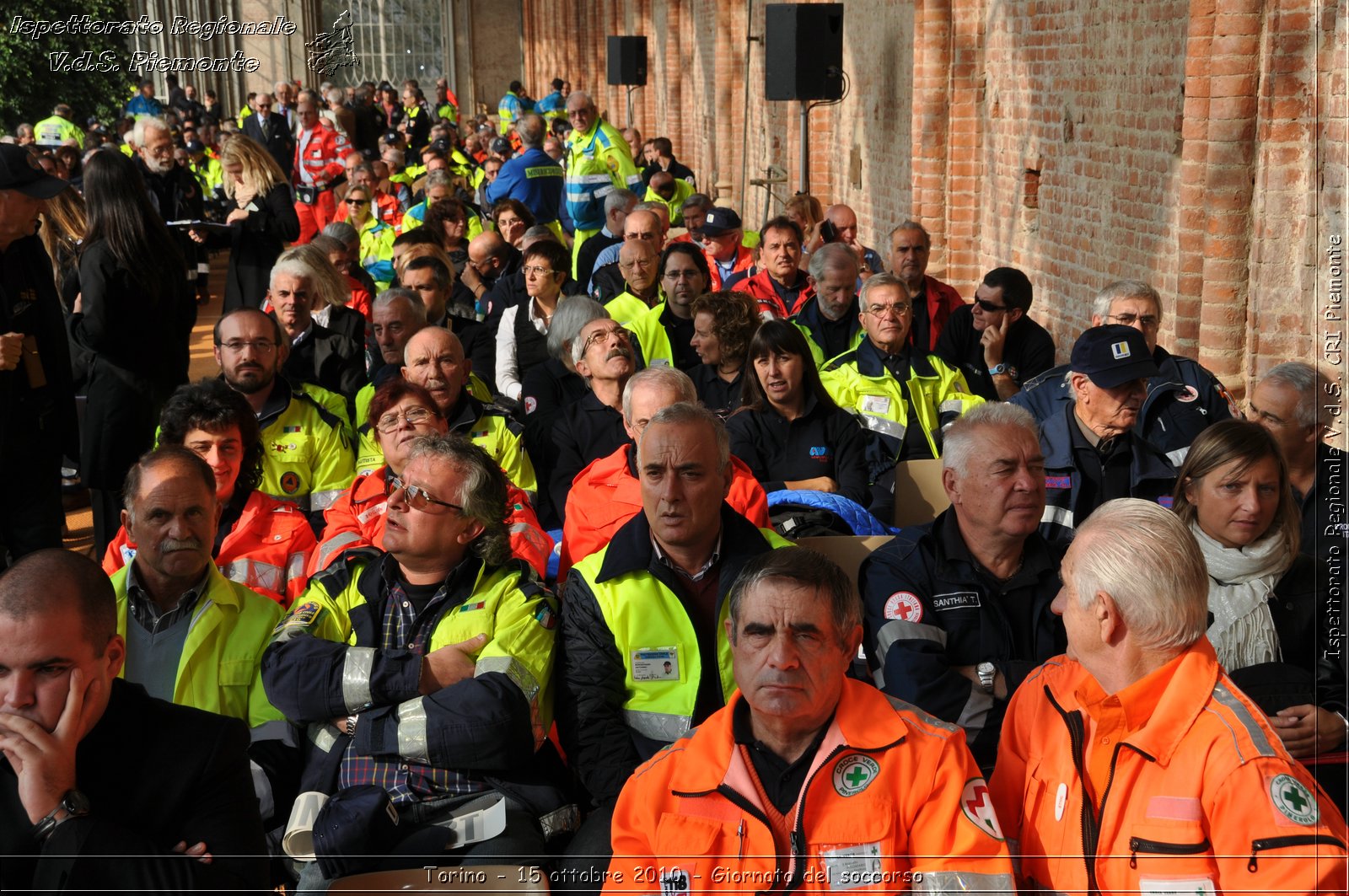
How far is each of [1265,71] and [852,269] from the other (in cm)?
223

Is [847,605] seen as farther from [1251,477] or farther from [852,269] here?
[852,269]

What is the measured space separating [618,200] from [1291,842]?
862 cm

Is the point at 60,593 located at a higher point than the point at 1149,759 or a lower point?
higher

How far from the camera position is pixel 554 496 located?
218 inches

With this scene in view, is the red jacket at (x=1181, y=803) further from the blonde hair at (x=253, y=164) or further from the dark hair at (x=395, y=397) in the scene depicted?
the blonde hair at (x=253, y=164)

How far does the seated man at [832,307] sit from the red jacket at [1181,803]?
446 cm

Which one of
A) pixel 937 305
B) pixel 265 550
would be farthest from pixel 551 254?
pixel 265 550

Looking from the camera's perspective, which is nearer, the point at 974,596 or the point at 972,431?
the point at 974,596

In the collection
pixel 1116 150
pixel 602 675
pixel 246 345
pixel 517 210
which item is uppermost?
pixel 1116 150

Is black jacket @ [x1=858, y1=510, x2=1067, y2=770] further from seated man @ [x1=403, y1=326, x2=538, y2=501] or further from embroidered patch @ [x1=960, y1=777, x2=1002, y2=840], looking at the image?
seated man @ [x1=403, y1=326, x2=538, y2=501]

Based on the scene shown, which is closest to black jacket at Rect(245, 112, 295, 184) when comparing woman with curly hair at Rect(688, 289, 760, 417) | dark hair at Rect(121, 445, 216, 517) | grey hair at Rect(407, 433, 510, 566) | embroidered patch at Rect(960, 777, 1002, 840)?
woman with curly hair at Rect(688, 289, 760, 417)

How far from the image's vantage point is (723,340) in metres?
6.20

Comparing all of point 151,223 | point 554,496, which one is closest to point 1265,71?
point 554,496

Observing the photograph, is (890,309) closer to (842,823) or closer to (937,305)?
(937,305)
